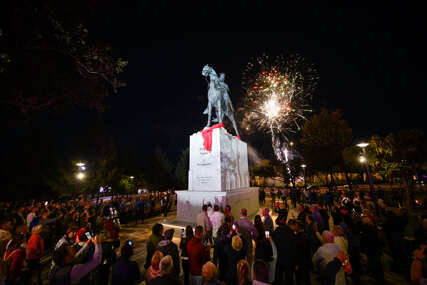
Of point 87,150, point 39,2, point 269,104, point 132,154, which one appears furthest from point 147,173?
point 39,2

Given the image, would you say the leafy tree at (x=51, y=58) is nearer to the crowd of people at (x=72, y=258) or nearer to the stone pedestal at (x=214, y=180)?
the crowd of people at (x=72, y=258)

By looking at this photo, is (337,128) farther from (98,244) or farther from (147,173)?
(147,173)

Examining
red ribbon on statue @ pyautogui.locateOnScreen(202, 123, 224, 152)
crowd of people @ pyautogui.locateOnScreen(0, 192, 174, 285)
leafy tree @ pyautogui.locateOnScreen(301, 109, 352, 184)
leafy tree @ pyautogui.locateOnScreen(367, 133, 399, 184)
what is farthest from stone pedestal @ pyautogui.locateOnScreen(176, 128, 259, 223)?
leafy tree @ pyautogui.locateOnScreen(301, 109, 352, 184)

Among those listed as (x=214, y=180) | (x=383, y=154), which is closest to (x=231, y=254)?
(x=214, y=180)

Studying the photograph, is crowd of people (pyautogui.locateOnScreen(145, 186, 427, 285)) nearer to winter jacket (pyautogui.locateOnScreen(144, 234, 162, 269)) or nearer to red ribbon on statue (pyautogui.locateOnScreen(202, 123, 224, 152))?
winter jacket (pyautogui.locateOnScreen(144, 234, 162, 269))

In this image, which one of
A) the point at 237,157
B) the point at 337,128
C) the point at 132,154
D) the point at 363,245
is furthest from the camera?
the point at 132,154

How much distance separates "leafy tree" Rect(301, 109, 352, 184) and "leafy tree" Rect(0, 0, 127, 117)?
93.3ft

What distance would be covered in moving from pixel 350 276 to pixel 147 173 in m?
41.9

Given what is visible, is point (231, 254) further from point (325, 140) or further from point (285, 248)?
point (325, 140)

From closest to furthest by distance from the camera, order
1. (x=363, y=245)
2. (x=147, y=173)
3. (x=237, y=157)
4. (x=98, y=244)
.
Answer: (x=98, y=244)
(x=363, y=245)
(x=237, y=157)
(x=147, y=173)

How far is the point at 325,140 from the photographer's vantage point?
31844mm

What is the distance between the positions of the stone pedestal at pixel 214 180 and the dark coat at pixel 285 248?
4140 mm

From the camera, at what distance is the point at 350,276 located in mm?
4793

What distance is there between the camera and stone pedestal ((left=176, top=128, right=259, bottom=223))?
855cm
